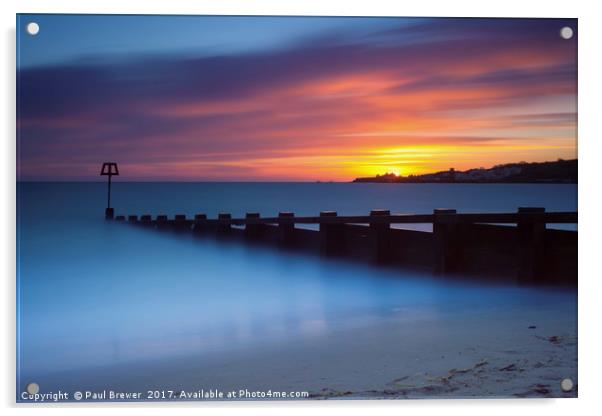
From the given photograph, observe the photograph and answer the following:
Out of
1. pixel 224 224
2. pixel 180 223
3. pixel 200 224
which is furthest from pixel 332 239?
pixel 180 223

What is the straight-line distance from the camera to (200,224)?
5625mm

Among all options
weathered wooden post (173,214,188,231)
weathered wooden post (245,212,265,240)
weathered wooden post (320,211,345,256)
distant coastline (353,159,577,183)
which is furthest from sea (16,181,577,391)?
weathered wooden post (245,212,265,240)

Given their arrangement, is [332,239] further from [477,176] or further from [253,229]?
[477,176]

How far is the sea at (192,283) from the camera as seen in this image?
12.2 ft

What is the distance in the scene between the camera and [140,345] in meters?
3.80

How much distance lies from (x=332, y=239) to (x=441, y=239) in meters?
1.04

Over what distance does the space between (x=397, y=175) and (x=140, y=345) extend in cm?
187

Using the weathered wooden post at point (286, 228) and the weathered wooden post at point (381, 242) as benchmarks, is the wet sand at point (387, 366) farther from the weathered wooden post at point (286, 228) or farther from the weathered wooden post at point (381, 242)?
the weathered wooden post at point (286, 228)

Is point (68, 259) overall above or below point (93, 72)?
below

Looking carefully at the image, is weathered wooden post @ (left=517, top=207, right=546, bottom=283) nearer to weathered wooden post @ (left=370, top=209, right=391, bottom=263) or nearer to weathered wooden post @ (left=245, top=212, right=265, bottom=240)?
weathered wooden post @ (left=370, top=209, right=391, bottom=263)

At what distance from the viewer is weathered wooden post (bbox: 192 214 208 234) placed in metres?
5.41

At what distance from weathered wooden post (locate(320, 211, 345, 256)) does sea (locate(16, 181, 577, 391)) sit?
1.37 feet

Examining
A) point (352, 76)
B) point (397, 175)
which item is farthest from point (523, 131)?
point (352, 76)

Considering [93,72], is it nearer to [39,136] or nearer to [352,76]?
[39,136]
